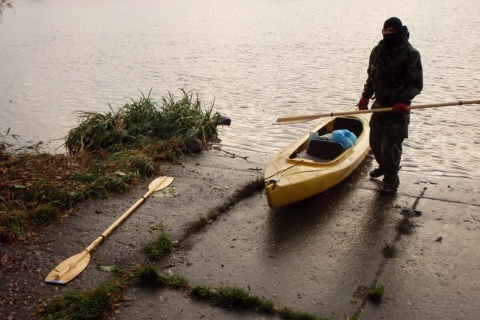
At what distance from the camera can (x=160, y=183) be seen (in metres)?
6.76

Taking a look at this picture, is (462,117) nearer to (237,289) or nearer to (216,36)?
(237,289)

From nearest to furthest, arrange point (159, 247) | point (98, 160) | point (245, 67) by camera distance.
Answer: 1. point (159, 247)
2. point (98, 160)
3. point (245, 67)

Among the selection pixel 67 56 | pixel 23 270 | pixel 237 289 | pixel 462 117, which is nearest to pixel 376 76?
pixel 237 289

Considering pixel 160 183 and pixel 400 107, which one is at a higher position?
pixel 400 107

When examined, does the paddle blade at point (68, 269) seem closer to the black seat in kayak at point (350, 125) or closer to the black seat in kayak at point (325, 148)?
the black seat in kayak at point (325, 148)

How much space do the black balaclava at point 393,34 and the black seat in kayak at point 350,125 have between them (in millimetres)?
2030

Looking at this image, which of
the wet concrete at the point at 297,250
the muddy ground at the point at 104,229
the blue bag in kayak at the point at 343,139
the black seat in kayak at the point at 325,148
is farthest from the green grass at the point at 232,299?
the blue bag in kayak at the point at 343,139

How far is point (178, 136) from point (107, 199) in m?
2.53

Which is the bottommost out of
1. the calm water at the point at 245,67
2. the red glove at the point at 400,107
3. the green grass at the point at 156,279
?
the calm water at the point at 245,67

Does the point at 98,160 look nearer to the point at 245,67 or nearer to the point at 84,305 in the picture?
A: the point at 84,305

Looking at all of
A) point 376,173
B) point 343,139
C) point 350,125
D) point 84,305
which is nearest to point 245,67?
point 350,125

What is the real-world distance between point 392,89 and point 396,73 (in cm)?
21

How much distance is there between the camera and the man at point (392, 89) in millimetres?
5996

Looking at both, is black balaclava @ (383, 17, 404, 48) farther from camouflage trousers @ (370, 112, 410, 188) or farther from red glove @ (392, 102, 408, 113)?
camouflage trousers @ (370, 112, 410, 188)
